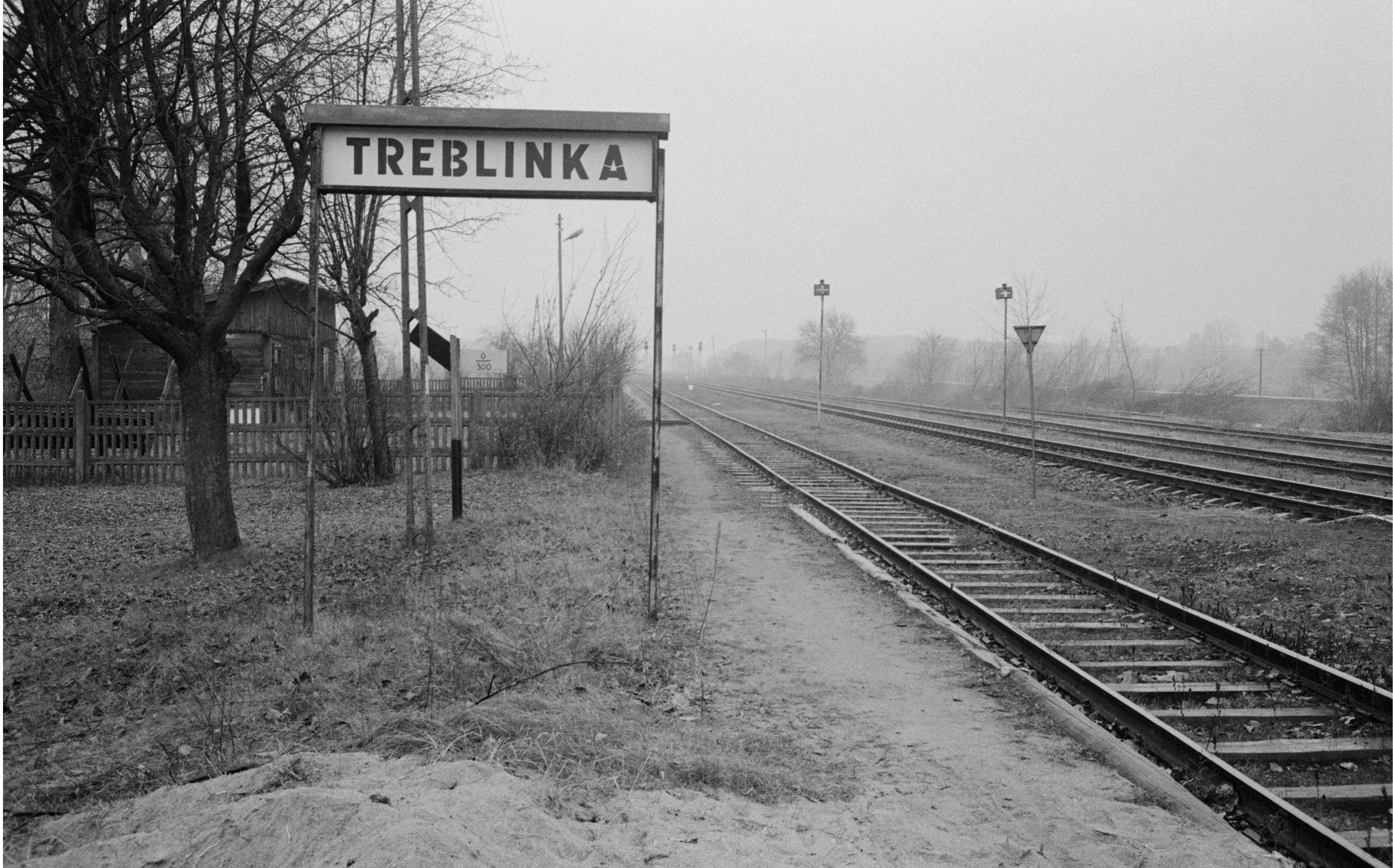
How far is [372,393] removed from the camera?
56.3 ft

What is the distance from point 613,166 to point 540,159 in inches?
21.2

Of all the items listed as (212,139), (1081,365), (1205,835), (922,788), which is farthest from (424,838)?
(1081,365)

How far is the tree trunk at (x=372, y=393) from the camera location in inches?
662

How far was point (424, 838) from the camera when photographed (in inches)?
136

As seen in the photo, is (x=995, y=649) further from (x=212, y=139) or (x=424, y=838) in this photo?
(x=212, y=139)

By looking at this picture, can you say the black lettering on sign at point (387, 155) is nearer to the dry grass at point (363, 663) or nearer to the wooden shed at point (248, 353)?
the dry grass at point (363, 663)

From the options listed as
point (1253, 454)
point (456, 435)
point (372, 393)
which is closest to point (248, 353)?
point (372, 393)

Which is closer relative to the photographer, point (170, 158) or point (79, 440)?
point (170, 158)

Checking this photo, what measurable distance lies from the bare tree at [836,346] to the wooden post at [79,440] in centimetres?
7096

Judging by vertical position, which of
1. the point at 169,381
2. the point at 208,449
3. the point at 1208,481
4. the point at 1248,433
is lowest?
the point at 1208,481

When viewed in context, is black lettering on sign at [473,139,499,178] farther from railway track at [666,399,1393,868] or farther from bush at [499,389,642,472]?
bush at [499,389,642,472]

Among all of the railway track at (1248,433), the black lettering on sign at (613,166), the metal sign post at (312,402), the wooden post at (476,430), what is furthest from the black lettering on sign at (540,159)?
the railway track at (1248,433)

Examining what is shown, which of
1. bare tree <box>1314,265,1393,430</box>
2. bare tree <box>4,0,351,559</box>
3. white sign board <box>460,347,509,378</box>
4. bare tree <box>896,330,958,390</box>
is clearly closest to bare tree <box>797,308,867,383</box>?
bare tree <box>896,330,958,390</box>

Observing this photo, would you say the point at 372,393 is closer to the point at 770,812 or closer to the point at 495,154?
the point at 495,154
